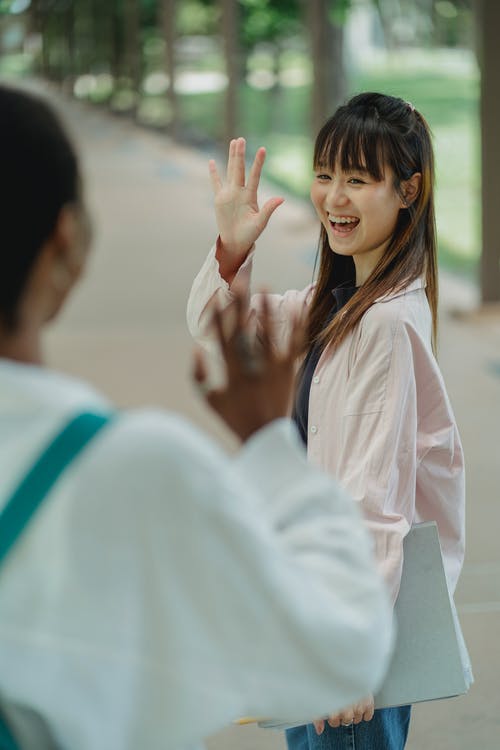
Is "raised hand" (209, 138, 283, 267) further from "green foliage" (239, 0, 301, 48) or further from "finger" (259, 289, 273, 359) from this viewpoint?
"green foliage" (239, 0, 301, 48)

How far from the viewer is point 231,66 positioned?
15133mm

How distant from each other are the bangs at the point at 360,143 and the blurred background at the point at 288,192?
54cm

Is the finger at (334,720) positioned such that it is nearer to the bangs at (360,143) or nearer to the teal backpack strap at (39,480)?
the bangs at (360,143)

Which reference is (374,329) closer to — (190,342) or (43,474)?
(43,474)

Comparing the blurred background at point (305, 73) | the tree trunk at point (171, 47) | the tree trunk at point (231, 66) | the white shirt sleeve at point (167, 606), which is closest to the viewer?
the white shirt sleeve at point (167, 606)

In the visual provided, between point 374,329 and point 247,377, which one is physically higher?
point 247,377

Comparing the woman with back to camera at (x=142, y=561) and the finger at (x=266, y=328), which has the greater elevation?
the finger at (x=266, y=328)

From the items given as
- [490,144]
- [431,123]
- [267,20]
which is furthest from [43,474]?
[267,20]

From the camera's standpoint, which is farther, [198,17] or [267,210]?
[198,17]

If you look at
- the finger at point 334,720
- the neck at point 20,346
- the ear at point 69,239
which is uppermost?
the ear at point 69,239

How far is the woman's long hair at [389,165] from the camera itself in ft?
7.01

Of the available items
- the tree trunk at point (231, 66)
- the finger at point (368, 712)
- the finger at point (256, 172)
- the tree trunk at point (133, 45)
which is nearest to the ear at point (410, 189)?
the finger at point (256, 172)

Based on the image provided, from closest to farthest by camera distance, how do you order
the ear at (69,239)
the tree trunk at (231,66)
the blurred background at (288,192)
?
the ear at (69,239) → the blurred background at (288,192) → the tree trunk at (231,66)

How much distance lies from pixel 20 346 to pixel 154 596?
0.93 ft
